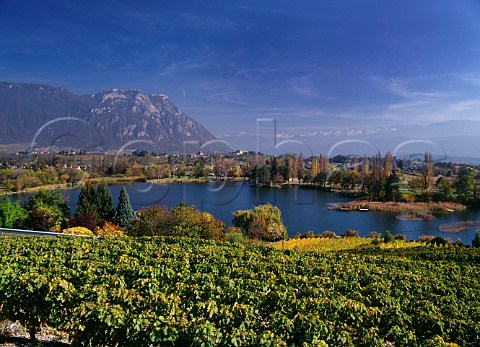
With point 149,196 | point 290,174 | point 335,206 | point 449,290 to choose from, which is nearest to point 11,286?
point 449,290

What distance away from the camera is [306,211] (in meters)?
44.6

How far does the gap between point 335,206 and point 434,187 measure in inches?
873

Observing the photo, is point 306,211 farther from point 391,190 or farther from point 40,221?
point 40,221

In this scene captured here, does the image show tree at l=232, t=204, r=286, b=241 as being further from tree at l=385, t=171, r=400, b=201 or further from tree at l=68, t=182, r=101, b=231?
tree at l=385, t=171, r=400, b=201

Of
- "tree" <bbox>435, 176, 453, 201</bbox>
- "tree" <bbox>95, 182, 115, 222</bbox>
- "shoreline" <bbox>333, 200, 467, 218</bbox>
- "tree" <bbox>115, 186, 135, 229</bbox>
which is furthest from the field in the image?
"tree" <bbox>435, 176, 453, 201</bbox>

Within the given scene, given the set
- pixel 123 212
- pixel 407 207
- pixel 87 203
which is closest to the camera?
pixel 87 203

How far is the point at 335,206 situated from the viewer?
48656 millimetres

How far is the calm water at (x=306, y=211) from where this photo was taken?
35375 millimetres

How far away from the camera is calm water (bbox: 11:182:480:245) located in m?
35.4

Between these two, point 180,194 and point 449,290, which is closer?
point 449,290

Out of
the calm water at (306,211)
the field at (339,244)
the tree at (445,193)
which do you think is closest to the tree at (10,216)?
the field at (339,244)

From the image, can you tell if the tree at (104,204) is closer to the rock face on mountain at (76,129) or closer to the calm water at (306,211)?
the calm water at (306,211)

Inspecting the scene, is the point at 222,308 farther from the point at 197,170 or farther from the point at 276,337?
the point at 197,170

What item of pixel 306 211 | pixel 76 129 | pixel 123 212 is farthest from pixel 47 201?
pixel 76 129
